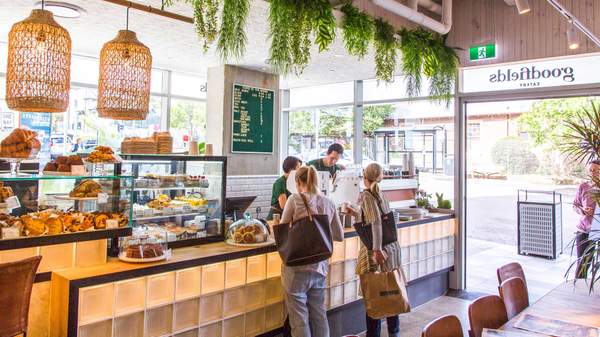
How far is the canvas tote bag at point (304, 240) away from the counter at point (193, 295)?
41cm

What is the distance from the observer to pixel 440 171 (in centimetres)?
628

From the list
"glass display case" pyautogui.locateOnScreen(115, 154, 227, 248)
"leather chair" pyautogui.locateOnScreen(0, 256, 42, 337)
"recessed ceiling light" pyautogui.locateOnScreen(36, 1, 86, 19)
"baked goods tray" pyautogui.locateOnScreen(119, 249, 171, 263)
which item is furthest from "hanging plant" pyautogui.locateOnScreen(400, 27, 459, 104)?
"leather chair" pyautogui.locateOnScreen(0, 256, 42, 337)

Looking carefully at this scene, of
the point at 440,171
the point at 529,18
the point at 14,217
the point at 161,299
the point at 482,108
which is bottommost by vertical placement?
the point at 161,299

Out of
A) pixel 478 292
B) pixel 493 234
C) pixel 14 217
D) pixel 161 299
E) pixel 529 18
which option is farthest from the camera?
pixel 493 234

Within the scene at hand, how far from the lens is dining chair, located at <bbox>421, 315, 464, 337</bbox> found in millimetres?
2025

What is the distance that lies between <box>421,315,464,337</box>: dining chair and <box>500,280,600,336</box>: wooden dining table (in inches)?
13.6

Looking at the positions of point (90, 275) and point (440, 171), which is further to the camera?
point (440, 171)

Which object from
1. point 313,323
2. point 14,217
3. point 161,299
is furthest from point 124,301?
point 313,323

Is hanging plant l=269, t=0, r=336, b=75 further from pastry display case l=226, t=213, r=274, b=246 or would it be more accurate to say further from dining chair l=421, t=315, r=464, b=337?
dining chair l=421, t=315, r=464, b=337

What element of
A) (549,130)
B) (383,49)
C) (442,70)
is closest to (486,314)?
(383,49)

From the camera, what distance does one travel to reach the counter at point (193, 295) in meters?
2.57

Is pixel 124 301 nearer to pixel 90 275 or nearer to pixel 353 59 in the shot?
pixel 90 275

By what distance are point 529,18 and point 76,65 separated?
626 cm

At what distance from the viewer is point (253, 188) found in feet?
23.0
